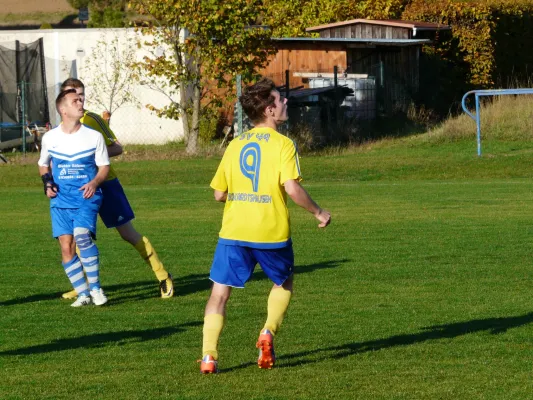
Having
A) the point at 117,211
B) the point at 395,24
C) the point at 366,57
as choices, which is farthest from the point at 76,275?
the point at 395,24

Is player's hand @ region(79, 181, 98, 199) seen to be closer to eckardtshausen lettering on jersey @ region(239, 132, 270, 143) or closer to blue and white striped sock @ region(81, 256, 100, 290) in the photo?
blue and white striped sock @ region(81, 256, 100, 290)

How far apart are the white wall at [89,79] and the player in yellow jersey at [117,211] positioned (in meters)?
22.3

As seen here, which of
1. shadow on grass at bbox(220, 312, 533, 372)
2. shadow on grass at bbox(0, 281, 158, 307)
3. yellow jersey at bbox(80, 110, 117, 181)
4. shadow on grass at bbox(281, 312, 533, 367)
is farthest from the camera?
yellow jersey at bbox(80, 110, 117, 181)

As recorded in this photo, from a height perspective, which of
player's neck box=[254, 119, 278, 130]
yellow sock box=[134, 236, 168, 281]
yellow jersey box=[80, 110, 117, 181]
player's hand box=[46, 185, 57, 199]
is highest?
player's neck box=[254, 119, 278, 130]

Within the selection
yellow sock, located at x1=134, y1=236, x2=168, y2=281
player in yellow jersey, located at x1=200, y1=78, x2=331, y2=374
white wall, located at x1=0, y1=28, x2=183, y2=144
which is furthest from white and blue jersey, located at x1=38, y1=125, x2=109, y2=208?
white wall, located at x1=0, y1=28, x2=183, y2=144

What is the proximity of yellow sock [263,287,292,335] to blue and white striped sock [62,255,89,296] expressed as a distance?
292 centimetres

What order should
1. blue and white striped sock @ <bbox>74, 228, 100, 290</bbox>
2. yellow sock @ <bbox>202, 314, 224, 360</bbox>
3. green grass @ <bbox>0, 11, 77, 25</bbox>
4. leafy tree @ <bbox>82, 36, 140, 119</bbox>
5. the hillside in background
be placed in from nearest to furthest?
yellow sock @ <bbox>202, 314, 224, 360</bbox> < blue and white striped sock @ <bbox>74, 228, 100, 290</bbox> < leafy tree @ <bbox>82, 36, 140, 119</bbox> < the hillside in background < green grass @ <bbox>0, 11, 77, 25</bbox>

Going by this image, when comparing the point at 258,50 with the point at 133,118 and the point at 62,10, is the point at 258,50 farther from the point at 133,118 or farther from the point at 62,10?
the point at 62,10

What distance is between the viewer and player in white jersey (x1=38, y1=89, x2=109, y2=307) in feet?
29.2

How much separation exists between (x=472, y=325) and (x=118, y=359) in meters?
2.63

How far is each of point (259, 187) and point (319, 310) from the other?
2.53 meters

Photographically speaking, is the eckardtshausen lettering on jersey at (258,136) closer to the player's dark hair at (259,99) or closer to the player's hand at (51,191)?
the player's dark hair at (259,99)

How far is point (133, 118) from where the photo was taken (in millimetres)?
32844

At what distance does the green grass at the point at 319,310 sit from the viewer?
21.0ft
